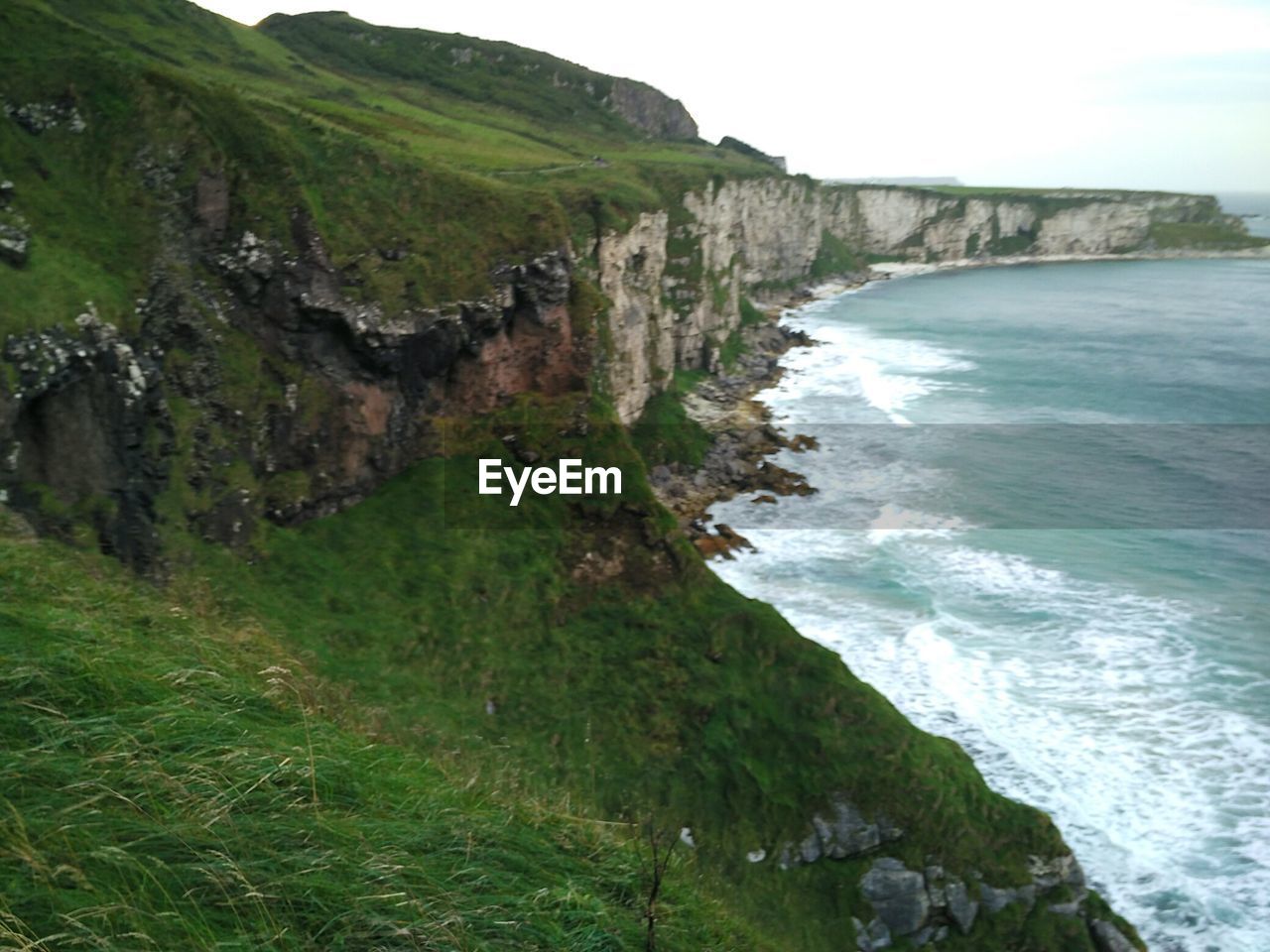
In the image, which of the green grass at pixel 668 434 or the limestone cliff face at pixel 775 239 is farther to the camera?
the limestone cliff face at pixel 775 239

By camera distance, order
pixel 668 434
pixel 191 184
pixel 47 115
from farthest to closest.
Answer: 1. pixel 668 434
2. pixel 191 184
3. pixel 47 115

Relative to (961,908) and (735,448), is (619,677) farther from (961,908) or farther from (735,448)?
(735,448)

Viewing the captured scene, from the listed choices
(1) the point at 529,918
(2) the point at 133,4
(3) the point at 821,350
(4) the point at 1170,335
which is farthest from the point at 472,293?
(4) the point at 1170,335

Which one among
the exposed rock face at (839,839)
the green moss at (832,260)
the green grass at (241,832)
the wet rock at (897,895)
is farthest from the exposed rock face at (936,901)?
the green moss at (832,260)

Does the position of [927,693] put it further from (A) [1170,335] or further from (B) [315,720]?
(A) [1170,335]

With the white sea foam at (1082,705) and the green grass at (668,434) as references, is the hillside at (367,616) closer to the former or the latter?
the white sea foam at (1082,705)

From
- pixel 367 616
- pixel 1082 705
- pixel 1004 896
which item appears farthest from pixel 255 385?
pixel 1082 705
